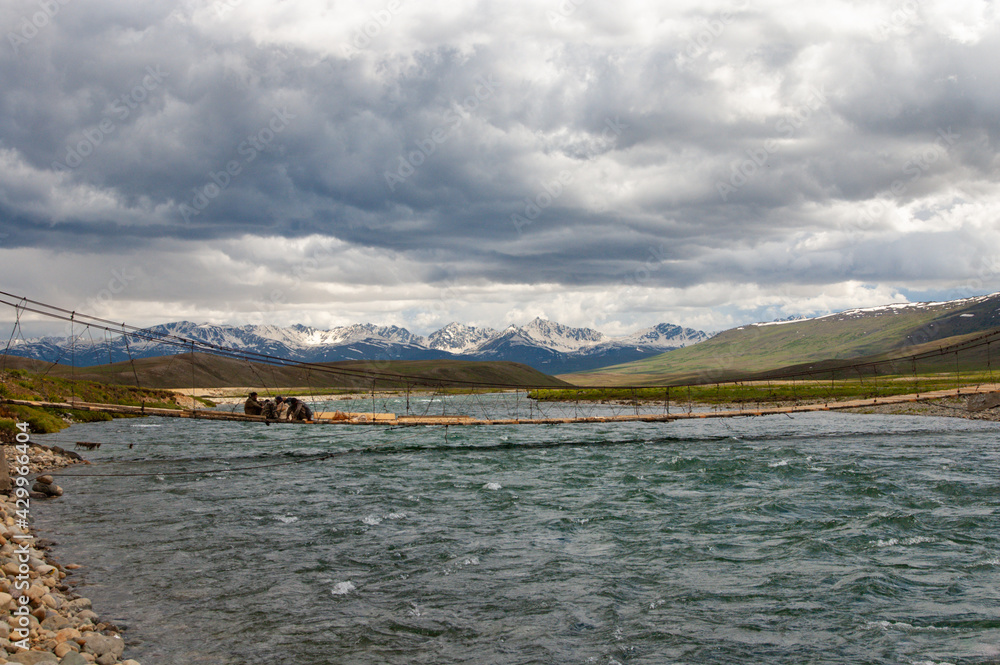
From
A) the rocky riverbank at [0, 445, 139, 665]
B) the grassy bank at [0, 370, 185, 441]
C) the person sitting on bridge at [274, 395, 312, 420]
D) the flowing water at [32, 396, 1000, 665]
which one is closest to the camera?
the rocky riverbank at [0, 445, 139, 665]

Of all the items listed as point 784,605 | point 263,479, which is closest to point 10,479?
point 263,479

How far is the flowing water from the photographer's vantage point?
16141 mm

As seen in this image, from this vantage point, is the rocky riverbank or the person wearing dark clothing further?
the person wearing dark clothing

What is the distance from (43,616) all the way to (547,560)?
14.7 m

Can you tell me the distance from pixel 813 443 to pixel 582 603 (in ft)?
161

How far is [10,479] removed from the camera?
104 feet

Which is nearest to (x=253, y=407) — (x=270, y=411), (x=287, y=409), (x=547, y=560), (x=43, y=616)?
(x=287, y=409)

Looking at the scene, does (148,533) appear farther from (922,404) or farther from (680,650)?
(922,404)

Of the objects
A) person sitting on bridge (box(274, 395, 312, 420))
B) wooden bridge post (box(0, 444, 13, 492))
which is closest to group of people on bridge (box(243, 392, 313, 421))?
person sitting on bridge (box(274, 395, 312, 420))

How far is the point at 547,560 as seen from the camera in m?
23.0

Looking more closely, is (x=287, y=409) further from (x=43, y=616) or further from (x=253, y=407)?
(x=43, y=616)

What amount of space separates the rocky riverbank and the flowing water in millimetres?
701

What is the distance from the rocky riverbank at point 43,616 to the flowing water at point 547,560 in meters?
0.70

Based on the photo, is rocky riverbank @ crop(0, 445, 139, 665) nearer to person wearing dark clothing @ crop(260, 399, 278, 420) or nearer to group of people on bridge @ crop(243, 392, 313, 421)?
person wearing dark clothing @ crop(260, 399, 278, 420)
